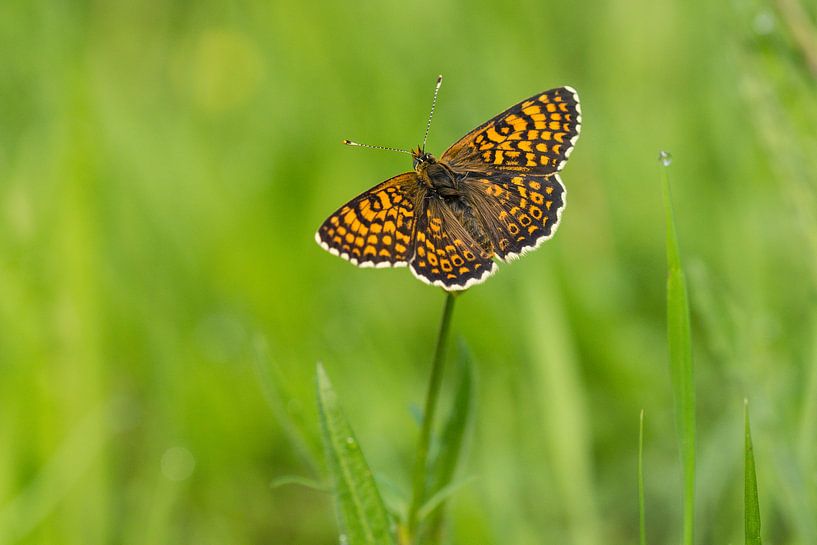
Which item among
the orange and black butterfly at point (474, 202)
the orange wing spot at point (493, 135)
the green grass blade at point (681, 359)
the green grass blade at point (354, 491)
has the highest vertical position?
the orange wing spot at point (493, 135)

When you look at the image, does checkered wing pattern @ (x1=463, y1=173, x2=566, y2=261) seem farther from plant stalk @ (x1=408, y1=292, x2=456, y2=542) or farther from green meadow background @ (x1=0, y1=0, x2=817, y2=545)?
plant stalk @ (x1=408, y1=292, x2=456, y2=542)

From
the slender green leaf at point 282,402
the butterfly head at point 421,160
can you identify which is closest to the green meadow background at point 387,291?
the slender green leaf at point 282,402

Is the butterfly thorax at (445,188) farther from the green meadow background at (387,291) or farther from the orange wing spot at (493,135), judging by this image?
the green meadow background at (387,291)

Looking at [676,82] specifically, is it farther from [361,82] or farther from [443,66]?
[361,82]

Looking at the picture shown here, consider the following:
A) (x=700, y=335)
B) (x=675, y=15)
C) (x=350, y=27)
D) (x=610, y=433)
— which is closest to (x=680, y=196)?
(x=700, y=335)

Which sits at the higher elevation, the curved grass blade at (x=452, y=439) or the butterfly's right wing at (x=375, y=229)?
the butterfly's right wing at (x=375, y=229)

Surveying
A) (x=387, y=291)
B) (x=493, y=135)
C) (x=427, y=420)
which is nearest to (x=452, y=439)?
(x=427, y=420)
